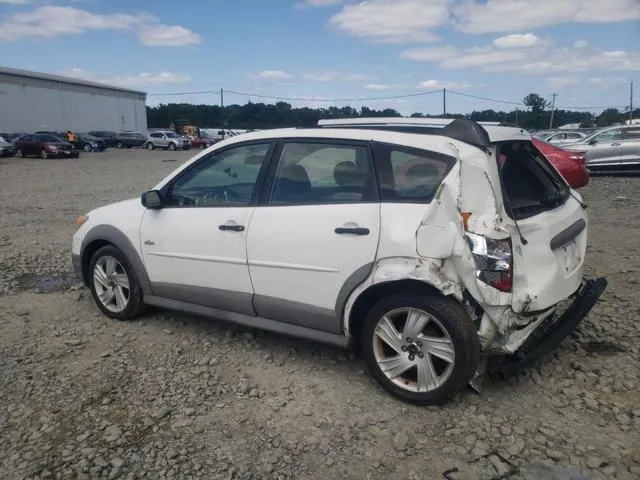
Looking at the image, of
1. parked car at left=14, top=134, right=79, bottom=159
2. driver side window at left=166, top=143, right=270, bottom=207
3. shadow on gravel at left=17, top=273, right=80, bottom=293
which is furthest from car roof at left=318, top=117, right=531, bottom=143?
parked car at left=14, top=134, right=79, bottom=159

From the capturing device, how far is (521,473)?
270 cm

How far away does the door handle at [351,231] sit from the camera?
3289 millimetres

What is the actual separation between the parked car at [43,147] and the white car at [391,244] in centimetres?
3226

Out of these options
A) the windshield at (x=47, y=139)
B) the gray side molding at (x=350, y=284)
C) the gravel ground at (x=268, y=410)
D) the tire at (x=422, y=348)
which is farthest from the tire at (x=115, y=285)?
the windshield at (x=47, y=139)

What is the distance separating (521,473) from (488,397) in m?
0.72

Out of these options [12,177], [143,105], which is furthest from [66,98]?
[12,177]

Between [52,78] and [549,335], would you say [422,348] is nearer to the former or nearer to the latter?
[549,335]

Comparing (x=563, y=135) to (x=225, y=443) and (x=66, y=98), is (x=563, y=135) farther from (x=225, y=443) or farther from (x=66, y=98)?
(x=66, y=98)

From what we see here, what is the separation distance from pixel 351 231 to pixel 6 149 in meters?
35.3

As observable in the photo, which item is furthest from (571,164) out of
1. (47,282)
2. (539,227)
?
(47,282)

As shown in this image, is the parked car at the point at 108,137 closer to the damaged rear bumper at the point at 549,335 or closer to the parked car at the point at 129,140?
the parked car at the point at 129,140

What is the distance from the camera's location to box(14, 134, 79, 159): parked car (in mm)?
32531

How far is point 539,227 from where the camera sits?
3.25 metres

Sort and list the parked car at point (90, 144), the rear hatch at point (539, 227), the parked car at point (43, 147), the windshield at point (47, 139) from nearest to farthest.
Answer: the rear hatch at point (539, 227), the parked car at point (43, 147), the windshield at point (47, 139), the parked car at point (90, 144)
